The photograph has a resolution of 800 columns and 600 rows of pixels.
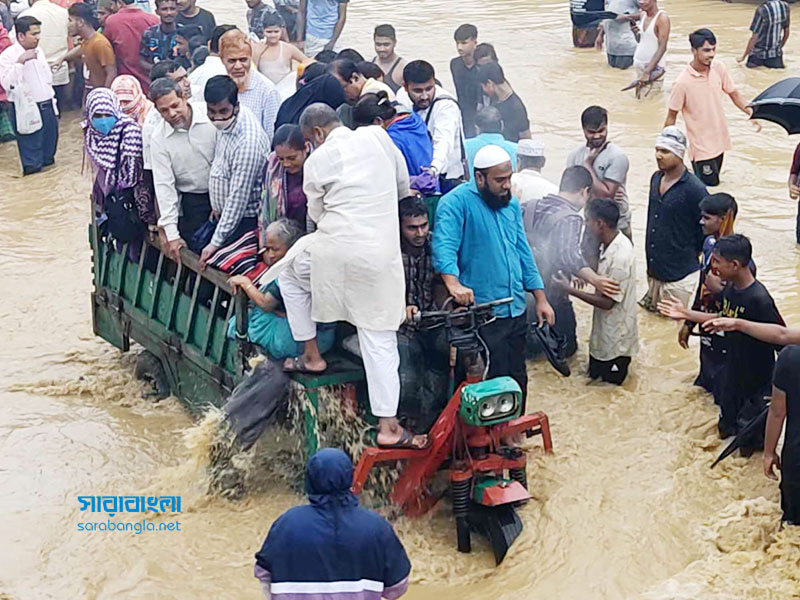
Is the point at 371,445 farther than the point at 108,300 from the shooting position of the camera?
No

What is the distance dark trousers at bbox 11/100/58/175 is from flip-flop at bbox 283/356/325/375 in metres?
8.44

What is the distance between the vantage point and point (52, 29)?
47.5ft

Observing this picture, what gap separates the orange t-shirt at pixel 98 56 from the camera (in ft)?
41.9

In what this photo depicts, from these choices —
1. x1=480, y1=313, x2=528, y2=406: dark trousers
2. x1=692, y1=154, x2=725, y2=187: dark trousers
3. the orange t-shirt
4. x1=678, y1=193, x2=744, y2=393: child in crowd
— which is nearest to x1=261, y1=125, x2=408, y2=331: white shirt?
x1=480, y1=313, x2=528, y2=406: dark trousers

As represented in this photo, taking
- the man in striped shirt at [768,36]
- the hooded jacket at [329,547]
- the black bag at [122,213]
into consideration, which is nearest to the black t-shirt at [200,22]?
the black bag at [122,213]

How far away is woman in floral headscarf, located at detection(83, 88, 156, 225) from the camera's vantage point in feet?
25.1

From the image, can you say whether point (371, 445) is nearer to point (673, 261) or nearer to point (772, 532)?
point (772, 532)

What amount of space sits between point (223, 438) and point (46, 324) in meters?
3.82

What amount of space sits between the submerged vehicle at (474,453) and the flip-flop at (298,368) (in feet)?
1.68

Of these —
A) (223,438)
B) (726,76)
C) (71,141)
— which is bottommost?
(71,141)

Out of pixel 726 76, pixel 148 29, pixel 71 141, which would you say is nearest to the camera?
pixel 726 76

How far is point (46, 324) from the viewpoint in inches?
388

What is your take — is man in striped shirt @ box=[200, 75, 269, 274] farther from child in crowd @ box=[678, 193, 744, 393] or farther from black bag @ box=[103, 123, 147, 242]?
child in crowd @ box=[678, 193, 744, 393]

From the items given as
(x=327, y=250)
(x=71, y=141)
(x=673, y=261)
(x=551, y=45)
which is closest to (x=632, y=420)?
(x=673, y=261)
